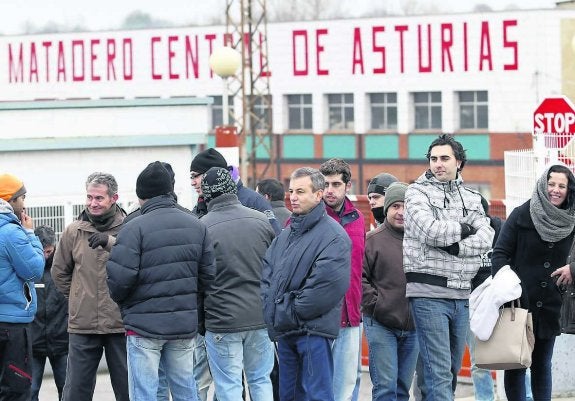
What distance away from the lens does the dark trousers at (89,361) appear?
9273 millimetres

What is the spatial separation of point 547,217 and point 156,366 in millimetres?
2750

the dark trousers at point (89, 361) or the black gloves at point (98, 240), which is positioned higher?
the black gloves at point (98, 240)

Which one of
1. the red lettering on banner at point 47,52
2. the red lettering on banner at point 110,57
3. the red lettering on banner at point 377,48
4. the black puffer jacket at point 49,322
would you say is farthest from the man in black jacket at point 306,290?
the red lettering on banner at point 47,52

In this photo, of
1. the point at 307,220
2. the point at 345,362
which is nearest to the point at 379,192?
the point at 345,362

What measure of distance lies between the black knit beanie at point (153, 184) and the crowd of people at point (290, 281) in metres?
0.01

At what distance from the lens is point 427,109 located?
5469 centimetres

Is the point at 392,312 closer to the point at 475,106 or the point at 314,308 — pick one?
the point at 314,308

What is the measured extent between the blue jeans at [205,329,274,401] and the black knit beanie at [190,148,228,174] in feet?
5.55

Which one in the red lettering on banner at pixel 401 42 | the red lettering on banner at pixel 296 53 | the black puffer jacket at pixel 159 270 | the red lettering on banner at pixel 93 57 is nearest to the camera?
the black puffer jacket at pixel 159 270

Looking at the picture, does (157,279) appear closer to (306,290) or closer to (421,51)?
(306,290)

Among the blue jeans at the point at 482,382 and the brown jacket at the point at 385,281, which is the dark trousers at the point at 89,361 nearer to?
the brown jacket at the point at 385,281

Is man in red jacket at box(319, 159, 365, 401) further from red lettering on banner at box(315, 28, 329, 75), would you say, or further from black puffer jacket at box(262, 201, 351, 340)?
red lettering on banner at box(315, 28, 329, 75)

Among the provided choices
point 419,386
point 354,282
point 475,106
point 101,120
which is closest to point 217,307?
point 354,282

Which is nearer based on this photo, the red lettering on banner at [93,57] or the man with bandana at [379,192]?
the man with bandana at [379,192]
